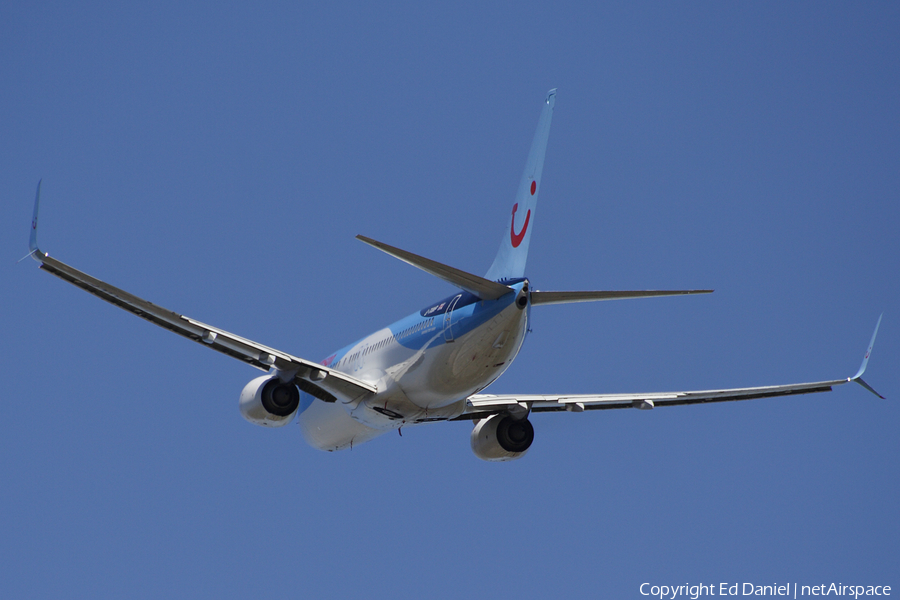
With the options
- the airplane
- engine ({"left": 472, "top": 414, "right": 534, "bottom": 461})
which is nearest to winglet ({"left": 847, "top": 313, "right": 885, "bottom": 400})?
the airplane

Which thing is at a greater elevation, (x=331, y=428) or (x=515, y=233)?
(x=515, y=233)

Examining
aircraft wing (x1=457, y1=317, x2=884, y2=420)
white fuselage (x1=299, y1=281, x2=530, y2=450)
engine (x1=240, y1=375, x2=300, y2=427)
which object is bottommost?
engine (x1=240, y1=375, x2=300, y2=427)

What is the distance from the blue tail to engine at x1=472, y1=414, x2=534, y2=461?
21.2 ft

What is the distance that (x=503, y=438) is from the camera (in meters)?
31.5

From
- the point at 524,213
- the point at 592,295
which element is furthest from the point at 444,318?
the point at 592,295

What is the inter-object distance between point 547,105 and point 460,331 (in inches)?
260

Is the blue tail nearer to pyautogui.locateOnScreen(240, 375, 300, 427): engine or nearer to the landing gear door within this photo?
the landing gear door

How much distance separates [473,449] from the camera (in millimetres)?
32000

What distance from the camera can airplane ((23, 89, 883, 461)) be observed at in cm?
2402

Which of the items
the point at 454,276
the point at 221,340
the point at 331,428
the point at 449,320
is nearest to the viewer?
the point at 454,276

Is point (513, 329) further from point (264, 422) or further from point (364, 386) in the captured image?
point (264, 422)

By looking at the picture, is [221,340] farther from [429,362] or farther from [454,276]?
[454,276]

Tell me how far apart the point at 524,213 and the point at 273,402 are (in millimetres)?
8485

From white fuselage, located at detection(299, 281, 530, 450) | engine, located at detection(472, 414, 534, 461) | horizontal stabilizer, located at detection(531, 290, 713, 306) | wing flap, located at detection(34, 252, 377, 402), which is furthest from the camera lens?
engine, located at detection(472, 414, 534, 461)
